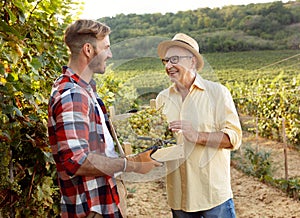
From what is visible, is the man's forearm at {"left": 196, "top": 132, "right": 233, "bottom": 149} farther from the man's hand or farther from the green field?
the man's hand

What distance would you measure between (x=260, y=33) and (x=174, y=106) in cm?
2602

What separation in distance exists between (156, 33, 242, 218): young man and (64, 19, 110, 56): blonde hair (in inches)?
11.1

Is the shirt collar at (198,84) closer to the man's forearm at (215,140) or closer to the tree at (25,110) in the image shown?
the man's forearm at (215,140)

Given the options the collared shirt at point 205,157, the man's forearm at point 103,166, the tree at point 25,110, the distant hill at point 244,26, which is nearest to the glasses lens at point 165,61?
the collared shirt at point 205,157

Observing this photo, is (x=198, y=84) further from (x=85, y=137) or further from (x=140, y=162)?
(x=85, y=137)

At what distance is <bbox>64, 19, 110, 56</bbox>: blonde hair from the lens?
1.21 metres

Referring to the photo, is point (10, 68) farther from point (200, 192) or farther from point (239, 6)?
point (239, 6)

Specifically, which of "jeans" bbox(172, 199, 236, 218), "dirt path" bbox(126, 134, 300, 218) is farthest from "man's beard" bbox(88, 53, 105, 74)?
"dirt path" bbox(126, 134, 300, 218)

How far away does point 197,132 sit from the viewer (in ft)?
4.81

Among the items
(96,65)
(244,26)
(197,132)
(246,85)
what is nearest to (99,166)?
(96,65)

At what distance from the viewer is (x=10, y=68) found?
1521mm

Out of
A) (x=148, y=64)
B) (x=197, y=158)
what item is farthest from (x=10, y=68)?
(x=197, y=158)

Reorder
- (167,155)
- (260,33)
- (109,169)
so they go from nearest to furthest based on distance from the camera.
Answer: (109,169) → (167,155) → (260,33)

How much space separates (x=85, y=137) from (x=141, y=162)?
0.19 metres
